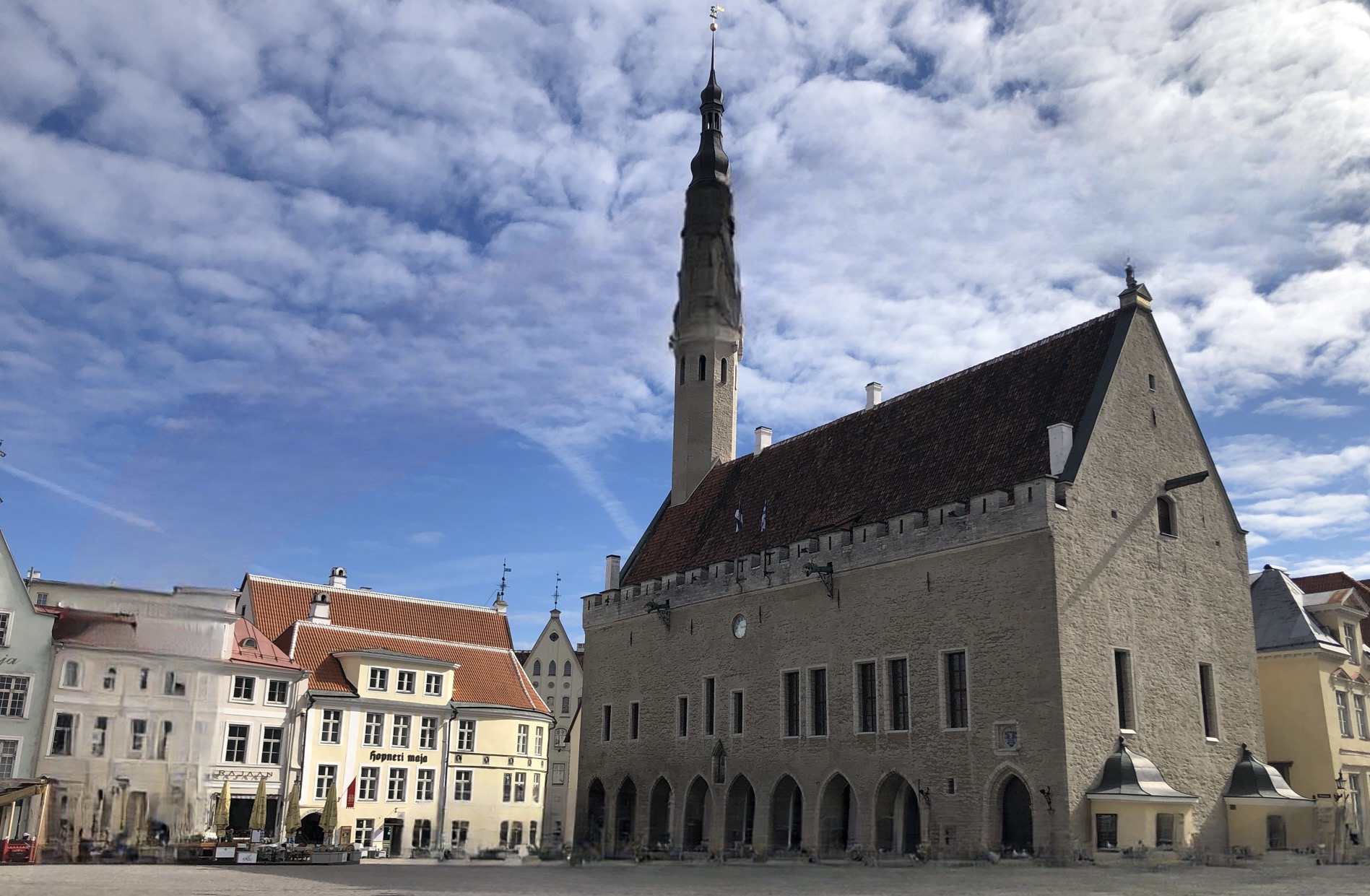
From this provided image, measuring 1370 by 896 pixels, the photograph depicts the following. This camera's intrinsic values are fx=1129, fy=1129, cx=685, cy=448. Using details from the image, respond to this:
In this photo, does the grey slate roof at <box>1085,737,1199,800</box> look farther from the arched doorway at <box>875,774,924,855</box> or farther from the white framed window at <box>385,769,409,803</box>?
the white framed window at <box>385,769,409,803</box>

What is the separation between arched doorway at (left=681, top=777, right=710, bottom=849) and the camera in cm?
4209

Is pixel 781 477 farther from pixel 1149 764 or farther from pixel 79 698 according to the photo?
pixel 79 698

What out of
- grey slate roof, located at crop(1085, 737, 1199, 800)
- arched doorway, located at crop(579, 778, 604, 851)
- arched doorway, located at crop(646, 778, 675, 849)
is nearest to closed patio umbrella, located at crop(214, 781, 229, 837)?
arched doorway, located at crop(579, 778, 604, 851)

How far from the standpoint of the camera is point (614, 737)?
4828 cm

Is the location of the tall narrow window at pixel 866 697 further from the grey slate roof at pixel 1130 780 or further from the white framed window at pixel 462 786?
the white framed window at pixel 462 786

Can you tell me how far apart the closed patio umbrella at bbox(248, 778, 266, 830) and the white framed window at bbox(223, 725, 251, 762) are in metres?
1.83

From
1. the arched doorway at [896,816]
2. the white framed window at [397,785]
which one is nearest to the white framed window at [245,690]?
the white framed window at [397,785]

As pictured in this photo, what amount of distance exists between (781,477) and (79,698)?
41.6 meters

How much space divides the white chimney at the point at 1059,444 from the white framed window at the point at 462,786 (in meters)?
32.0

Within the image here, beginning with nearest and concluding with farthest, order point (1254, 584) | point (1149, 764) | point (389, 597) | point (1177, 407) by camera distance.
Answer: point (1149, 764), point (1177, 407), point (1254, 584), point (389, 597)

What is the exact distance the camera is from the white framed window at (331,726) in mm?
47750

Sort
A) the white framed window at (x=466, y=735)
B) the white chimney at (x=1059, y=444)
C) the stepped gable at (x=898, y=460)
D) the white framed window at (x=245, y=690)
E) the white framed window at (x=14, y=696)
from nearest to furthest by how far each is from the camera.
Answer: the white framed window at (x=14, y=696) < the white chimney at (x=1059, y=444) < the stepped gable at (x=898, y=460) < the white framed window at (x=245, y=690) < the white framed window at (x=466, y=735)

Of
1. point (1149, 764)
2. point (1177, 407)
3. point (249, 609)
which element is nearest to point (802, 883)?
point (1149, 764)

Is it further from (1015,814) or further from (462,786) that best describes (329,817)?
(1015,814)
